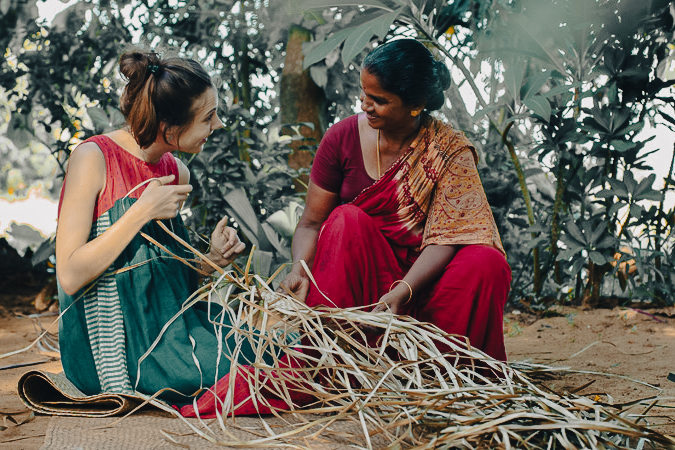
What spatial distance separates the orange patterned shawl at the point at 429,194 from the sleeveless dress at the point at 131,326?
0.65 metres

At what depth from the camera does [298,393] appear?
1.66 metres

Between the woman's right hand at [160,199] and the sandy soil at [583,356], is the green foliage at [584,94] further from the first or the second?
the woman's right hand at [160,199]

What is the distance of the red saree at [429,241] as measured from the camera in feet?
6.07

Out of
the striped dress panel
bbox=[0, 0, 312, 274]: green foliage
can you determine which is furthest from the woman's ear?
bbox=[0, 0, 312, 274]: green foliage

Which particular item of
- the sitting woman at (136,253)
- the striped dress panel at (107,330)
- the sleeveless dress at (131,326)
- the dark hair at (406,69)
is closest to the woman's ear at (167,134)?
the sitting woman at (136,253)

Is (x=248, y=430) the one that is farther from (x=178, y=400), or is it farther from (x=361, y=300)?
(x=361, y=300)

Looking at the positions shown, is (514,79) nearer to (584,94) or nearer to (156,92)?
(584,94)

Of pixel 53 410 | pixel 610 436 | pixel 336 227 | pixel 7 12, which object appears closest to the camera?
pixel 610 436

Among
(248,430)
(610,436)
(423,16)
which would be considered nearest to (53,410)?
(248,430)

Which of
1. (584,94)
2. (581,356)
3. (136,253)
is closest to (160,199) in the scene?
(136,253)

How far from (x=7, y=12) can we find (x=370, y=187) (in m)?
3.42

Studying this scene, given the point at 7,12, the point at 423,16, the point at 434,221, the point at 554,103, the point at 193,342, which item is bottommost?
the point at 193,342

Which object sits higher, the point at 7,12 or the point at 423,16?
the point at 7,12

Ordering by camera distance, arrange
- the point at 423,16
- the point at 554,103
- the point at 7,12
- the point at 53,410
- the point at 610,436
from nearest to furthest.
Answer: the point at 610,436
the point at 53,410
the point at 423,16
the point at 554,103
the point at 7,12
